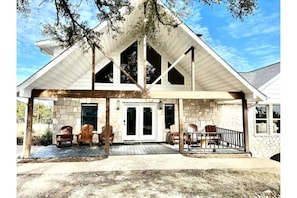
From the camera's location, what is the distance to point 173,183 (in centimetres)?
484

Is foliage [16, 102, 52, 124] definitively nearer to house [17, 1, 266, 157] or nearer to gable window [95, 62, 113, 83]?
house [17, 1, 266, 157]

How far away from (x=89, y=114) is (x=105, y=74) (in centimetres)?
189

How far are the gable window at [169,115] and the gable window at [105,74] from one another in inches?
113

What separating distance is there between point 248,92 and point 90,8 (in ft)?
18.6

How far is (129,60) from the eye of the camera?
410 inches

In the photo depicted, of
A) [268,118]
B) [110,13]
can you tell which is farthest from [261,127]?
[110,13]

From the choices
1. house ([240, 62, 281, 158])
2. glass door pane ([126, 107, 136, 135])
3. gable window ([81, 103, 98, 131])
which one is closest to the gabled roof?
house ([240, 62, 281, 158])

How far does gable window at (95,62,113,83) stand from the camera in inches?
399

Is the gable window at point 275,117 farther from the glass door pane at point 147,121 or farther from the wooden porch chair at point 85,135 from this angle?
the wooden porch chair at point 85,135

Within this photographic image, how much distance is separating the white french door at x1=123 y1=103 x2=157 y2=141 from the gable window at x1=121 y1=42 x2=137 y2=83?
1349 millimetres

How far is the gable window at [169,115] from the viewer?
10.7 metres

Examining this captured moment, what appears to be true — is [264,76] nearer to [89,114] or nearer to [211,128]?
[211,128]

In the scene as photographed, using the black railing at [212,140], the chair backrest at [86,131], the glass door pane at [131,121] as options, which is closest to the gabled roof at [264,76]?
the black railing at [212,140]

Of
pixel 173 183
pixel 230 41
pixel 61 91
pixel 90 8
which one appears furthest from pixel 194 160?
pixel 230 41
